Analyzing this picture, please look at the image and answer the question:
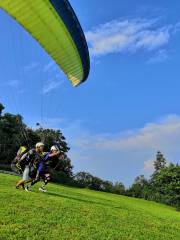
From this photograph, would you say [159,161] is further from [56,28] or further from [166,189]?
[56,28]

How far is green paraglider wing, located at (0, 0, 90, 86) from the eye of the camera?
1451 cm

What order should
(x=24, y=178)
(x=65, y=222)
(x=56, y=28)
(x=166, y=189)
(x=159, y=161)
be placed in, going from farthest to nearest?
1. (x=159, y=161)
2. (x=166, y=189)
3. (x=24, y=178)
4. (x=56, y=28)
5. (x=65, y=222)

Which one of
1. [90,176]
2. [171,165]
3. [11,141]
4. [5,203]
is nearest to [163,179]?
[171,165]

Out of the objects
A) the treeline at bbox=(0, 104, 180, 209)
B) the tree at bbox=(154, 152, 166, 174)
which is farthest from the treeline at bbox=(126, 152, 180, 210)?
the tree at bbox=(154, 152, 166, 174)

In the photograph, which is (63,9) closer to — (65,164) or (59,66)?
(59,66)

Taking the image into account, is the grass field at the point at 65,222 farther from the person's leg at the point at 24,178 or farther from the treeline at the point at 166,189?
the treeline at the point at 166,189

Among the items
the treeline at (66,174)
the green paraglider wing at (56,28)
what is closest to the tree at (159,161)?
the treeline at (66,174)

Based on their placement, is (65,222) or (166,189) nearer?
(65,222)

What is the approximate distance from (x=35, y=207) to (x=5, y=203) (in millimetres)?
871

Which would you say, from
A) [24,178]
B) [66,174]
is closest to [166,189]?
[66,174]

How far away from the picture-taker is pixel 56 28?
15.7 meters

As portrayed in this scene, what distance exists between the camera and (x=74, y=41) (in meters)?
16.2

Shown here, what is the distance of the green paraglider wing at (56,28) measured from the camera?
14508mm

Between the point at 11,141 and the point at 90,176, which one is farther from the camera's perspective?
the point at 90,176
